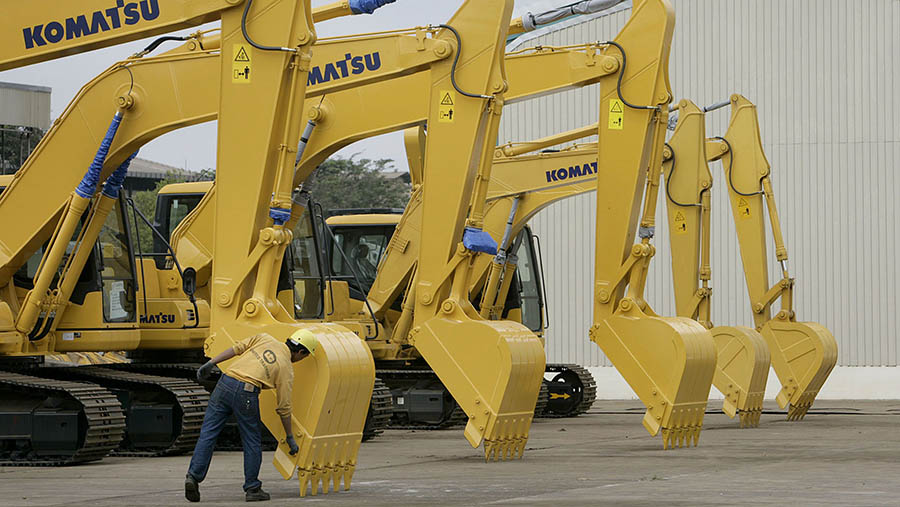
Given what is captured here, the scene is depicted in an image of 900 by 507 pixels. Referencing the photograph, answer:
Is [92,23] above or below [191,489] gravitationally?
above

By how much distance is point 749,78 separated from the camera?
130ft

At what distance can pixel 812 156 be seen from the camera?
39.2 meters

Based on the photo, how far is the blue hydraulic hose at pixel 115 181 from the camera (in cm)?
A: 1733

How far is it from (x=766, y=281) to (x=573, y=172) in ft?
13.7

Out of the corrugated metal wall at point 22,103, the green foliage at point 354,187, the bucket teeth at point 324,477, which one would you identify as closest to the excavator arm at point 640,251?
the bucket teeth at point 324,477

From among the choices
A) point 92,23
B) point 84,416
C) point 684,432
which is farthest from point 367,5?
point 684,432

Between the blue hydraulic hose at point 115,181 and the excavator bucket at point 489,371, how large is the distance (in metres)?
3.87

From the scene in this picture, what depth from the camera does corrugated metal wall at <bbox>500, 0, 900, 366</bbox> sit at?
3862 cm

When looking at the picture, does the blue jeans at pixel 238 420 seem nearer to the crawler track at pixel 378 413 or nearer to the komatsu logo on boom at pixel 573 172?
the crawler track at pixel 378 413

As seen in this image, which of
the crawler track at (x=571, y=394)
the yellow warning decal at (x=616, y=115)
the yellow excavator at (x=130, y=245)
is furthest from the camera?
the crawler track at (x=571, y=394)

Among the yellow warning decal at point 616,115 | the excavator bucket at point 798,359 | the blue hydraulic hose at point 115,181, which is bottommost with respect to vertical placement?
the excavator bucket at point 798,359

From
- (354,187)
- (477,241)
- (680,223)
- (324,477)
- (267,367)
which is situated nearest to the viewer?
(267,367)

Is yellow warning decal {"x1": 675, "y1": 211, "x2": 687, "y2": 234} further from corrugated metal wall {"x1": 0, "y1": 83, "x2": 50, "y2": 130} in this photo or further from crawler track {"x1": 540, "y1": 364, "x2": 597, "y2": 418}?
corrugated metal wall {"x1": 0, "y1": 83, "x2": 50, "y2": 130}

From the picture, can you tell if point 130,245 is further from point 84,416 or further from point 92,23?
point 92,23
